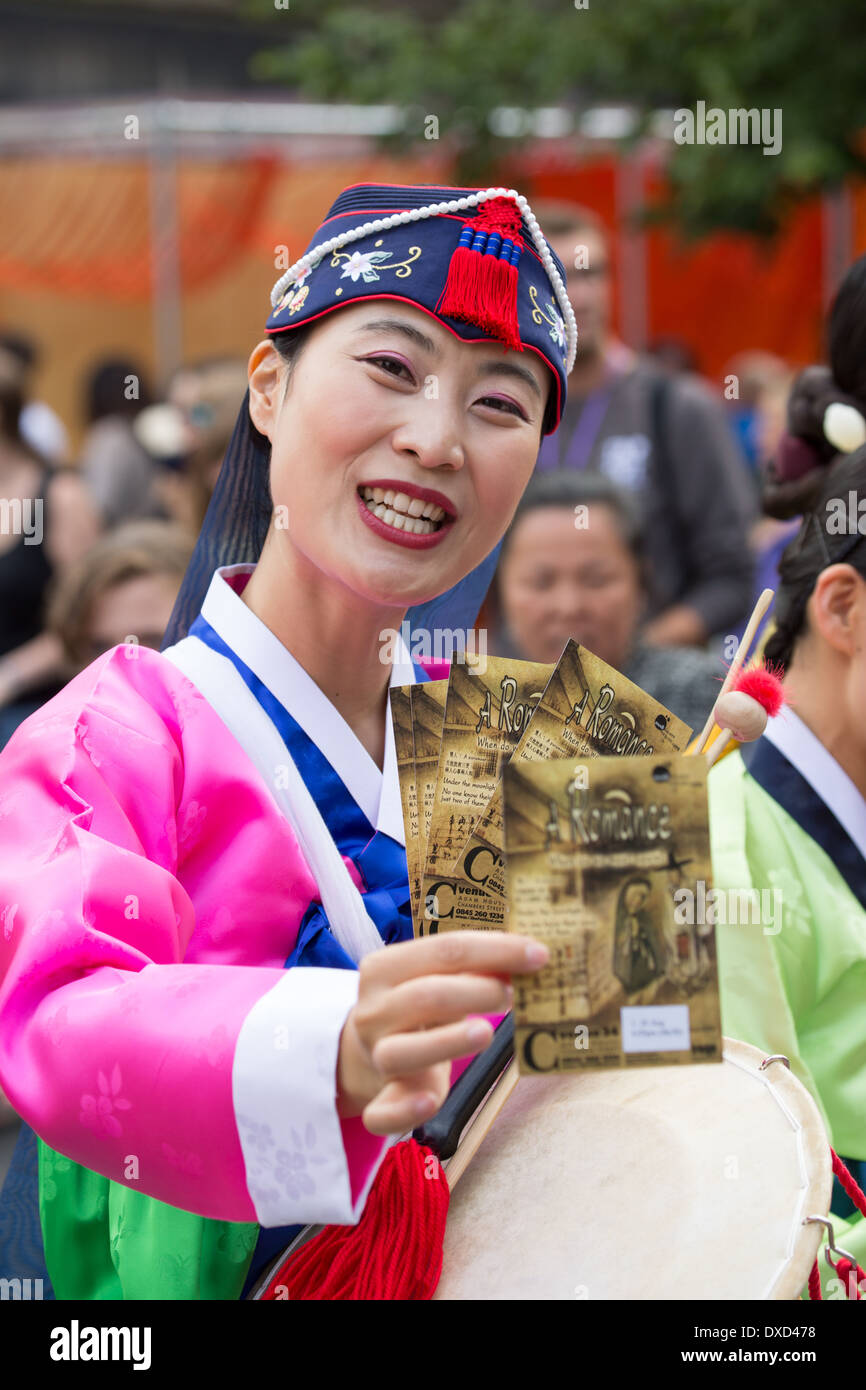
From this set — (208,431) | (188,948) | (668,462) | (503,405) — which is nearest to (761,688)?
(503,405)

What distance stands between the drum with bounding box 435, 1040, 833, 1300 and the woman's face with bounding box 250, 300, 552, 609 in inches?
21.6

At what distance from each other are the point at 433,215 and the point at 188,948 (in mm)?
761

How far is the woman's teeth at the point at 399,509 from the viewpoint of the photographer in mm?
1560

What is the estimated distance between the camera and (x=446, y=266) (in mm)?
1559

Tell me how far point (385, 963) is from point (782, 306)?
31.8 ft

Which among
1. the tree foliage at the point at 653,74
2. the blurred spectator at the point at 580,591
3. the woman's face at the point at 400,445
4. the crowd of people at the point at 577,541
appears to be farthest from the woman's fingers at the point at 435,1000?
the tree foliage at the point at 653,74

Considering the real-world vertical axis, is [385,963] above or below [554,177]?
below

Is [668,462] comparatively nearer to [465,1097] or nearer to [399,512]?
[399,512]

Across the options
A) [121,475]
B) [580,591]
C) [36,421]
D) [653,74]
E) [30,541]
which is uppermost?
[653,74]

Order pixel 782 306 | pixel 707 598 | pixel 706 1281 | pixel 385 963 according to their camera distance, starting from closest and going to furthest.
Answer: pixel 385 963 < pixel 706 1281 < pixel 707 598 < pixel 782 306

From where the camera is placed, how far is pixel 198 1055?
1248 millimetres

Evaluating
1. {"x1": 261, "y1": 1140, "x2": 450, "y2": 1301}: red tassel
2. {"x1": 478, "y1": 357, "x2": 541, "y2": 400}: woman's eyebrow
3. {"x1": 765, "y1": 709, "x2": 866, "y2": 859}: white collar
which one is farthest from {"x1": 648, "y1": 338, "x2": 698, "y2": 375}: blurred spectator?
{"x1": 261, "y1": 1140, "x2": 450, "y2": 1301}: red tassel
